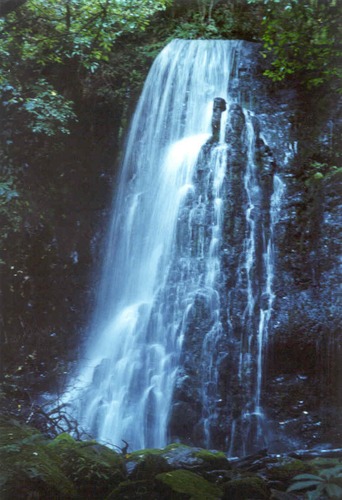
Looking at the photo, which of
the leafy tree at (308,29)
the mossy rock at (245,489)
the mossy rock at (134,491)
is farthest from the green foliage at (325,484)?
the leafy tree at (308,29)

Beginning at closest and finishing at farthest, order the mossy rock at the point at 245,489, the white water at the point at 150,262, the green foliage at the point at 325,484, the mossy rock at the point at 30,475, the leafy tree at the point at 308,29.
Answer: the green foliage at the point at 325,484, the mossy rock at the point at 30,475, the mossy rock at the point at 245,489, the leafy tree at the point at 308,29, the white water at the point at 150,262

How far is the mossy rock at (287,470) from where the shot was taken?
163 inches

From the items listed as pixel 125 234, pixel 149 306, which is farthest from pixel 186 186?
pixel 149 306

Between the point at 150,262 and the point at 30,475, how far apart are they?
6.50 meters

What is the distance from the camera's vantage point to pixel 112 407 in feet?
27.2

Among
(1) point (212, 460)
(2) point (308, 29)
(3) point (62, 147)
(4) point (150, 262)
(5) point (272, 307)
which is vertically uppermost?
(3) point (62, 147)

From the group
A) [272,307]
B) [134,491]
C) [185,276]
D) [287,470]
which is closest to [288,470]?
[287,470]

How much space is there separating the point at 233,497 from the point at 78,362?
21.6 feet

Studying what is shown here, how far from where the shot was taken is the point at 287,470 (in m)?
4.24

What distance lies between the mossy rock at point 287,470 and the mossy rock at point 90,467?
1215 millimetres

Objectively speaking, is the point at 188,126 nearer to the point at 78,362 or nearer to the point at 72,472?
the point at 78,362

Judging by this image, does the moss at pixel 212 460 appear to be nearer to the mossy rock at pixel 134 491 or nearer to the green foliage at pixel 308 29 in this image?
the mossy rock at pixel 134 491

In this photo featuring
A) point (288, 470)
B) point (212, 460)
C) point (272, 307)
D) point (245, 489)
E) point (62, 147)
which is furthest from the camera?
point (62, 147)

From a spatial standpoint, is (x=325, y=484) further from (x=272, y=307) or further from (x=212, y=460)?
(x=272, y=307)
